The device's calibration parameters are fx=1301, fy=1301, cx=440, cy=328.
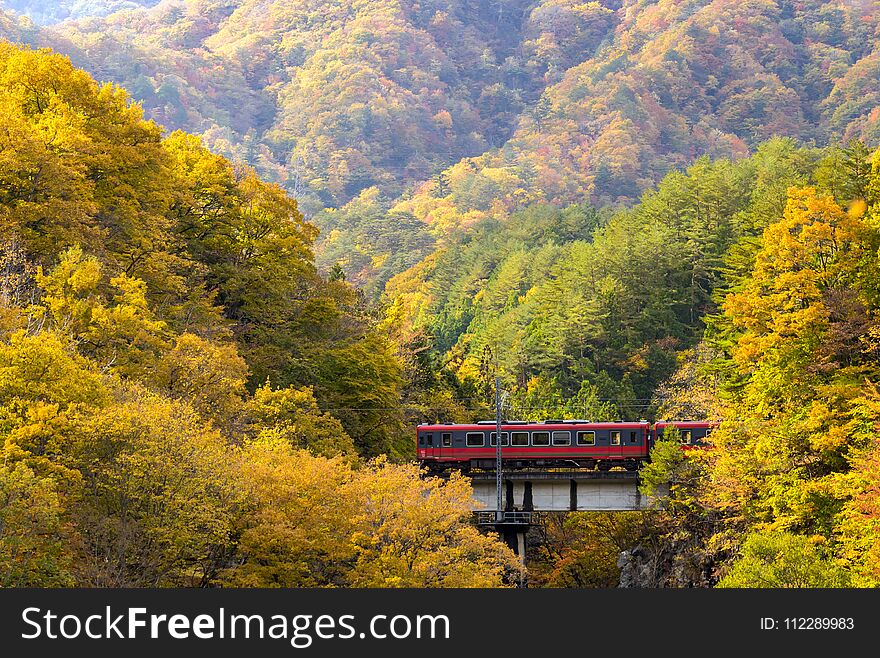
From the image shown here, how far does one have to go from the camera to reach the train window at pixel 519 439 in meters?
59.2

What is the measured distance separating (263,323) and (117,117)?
1188cm

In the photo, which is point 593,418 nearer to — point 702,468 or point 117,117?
point 702,468

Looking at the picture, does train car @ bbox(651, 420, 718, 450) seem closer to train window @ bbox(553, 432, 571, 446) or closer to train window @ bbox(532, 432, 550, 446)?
train window @ bbox(553, 432, 571, 446)

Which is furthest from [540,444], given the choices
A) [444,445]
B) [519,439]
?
[444,445]

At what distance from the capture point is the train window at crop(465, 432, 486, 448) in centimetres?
5952

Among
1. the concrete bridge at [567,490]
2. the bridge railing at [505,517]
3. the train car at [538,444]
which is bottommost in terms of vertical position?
the bridge railing at [505,517]

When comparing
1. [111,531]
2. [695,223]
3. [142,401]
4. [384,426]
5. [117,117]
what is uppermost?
[695,223]

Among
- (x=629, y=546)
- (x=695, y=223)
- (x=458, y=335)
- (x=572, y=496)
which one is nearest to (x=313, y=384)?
(x=572, y=496)

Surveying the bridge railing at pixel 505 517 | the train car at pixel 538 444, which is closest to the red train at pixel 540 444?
the train car at pixel 538 444

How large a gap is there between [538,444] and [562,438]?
1127 millimetres

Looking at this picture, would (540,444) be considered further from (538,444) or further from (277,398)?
(277,398)

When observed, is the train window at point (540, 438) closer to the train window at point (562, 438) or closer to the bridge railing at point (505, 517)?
the train window at point (562, 438)

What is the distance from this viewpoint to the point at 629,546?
64250mm

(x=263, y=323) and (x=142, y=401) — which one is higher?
(x=263, y=323)
